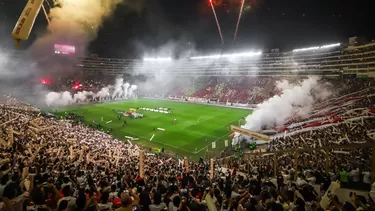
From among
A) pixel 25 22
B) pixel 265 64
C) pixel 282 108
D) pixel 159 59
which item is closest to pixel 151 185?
pixel 25 22

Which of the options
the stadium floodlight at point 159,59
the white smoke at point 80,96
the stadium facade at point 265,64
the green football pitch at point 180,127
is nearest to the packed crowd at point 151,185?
the green football pitch at point 180,127

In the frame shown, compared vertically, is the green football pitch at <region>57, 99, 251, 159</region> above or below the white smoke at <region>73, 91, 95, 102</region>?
below

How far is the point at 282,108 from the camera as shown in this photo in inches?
Answer: 1262

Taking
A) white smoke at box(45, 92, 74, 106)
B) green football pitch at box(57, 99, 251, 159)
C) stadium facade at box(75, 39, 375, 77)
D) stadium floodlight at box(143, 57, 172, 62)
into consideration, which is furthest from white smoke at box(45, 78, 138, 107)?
stadium floodlight at box(143, 57, 172, 62)

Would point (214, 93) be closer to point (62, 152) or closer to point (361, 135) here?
point (361, 135)

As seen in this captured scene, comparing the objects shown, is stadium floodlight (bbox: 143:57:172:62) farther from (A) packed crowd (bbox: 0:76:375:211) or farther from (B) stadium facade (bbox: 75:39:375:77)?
(A) packed crowd (bbox: 0:76:375:211)

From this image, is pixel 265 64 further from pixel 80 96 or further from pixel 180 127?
pixel 80 96

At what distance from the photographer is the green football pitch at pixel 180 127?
28.2 metres

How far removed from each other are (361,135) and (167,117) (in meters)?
30.1

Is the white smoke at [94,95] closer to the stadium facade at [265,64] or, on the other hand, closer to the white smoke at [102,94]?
the white smoke at [102,94]

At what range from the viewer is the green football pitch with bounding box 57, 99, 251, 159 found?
28172 mm

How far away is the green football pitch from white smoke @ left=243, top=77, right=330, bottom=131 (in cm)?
419

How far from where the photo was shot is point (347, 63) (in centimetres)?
5519

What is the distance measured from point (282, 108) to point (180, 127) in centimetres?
1417
